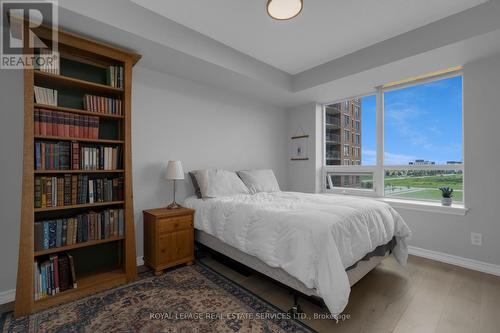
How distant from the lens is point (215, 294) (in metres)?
2.06

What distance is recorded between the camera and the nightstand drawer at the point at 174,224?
8.02 ft

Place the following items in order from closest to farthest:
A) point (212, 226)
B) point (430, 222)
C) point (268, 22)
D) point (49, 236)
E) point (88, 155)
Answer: point (49, 236) → point (88, 155) → point (268, 22) → point (212, 226) → point (430, 222)

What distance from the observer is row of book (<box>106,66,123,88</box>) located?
2293 millimetres

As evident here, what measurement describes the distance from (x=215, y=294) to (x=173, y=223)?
881 mm

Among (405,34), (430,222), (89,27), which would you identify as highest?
(405,34)

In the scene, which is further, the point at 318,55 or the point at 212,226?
the point at 318,55

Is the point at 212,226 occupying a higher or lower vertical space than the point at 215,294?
higher

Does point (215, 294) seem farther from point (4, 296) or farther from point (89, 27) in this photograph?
point (89, 27)

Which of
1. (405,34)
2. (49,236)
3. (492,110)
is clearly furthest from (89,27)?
(492,110)

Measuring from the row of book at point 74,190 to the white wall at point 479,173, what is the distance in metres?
3.81

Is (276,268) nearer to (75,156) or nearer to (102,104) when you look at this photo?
(75,156)

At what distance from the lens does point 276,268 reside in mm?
1895

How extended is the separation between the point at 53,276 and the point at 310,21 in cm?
338

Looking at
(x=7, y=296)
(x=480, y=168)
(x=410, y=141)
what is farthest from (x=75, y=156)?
(x=480, y=168)
